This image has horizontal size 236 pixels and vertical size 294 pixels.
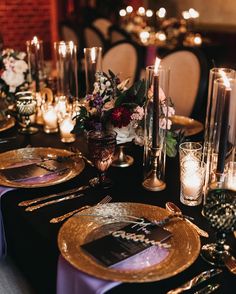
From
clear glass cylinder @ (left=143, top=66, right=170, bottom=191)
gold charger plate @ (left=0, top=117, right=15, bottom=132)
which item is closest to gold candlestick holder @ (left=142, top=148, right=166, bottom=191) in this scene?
clear glass cylinder @ (left=143, top=66, right=170, bottom=191)

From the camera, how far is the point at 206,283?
86cm

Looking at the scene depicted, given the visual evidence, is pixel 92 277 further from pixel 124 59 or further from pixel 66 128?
pixel 124 59

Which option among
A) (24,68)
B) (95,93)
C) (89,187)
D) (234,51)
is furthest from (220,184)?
(234,51)

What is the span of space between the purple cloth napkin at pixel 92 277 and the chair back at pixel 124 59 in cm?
192

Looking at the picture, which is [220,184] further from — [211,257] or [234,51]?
[234,51]

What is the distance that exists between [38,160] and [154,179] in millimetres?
444

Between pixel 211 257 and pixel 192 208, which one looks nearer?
pixel 211 257

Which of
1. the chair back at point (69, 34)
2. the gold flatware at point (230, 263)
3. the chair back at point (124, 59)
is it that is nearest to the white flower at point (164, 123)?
the gold flatware at point (230, 263)

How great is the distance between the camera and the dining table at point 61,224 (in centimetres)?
86

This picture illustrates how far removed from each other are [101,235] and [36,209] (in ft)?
0.80

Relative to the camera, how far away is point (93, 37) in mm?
4617

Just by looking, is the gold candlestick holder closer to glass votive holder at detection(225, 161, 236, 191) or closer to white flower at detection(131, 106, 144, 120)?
white flower at detection(131, 106, 144, 120)

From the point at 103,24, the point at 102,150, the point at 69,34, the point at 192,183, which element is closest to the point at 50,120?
the point at 102,150

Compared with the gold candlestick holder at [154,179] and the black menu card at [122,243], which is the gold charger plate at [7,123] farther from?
the black menu card at [122,243]
